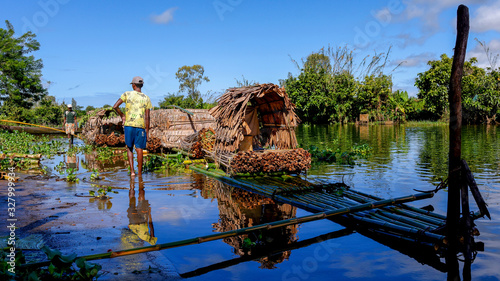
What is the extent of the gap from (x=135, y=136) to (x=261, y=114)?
393 cm

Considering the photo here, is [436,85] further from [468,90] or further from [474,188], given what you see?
[474,188]

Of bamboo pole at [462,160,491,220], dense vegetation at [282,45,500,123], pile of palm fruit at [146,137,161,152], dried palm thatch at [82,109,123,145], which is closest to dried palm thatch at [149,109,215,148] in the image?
pile of palm fruit at [146,137,161,152]

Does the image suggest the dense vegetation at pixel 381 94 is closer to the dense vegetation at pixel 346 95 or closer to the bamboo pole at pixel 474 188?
the dense vegetation at pixel 346 95

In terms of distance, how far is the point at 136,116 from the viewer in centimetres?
855

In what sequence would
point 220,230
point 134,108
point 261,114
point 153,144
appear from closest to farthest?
point 220,230, point 134,108, point 261,114, point 153,144

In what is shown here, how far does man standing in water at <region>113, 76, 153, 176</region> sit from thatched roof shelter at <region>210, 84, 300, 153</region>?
1954mm

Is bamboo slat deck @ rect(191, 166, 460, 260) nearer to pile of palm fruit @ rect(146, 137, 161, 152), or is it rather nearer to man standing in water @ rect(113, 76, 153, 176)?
man standing in water @ rect(113, 76, 153, 176)

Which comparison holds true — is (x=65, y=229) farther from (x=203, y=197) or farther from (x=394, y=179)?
(x=394, y=179)

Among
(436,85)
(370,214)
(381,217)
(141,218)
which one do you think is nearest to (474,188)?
(381,217)

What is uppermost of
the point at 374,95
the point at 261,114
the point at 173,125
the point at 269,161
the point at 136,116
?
the point at 374,95

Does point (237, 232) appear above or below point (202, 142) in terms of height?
below

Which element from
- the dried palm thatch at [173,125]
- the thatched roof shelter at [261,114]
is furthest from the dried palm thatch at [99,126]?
the thatched roof shelter at [261,114]

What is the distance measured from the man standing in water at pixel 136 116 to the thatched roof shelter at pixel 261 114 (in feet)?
6.41

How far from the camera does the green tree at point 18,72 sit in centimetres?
4322
